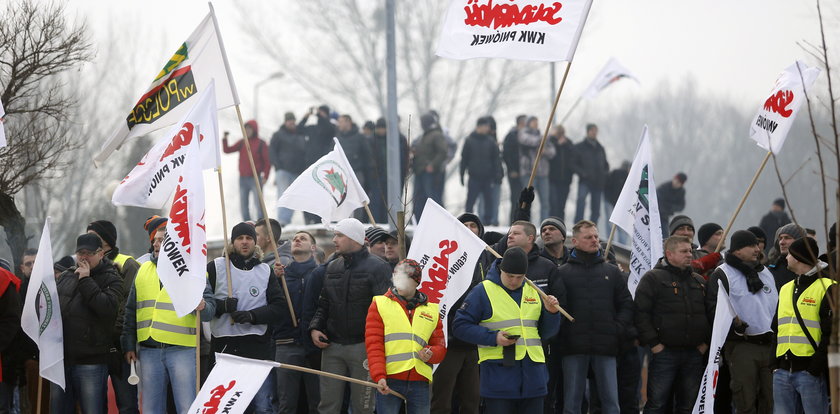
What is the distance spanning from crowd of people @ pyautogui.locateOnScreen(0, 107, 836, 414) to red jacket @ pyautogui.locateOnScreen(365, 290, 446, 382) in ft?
0.06

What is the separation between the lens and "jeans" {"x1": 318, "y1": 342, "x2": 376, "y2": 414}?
1157 cm

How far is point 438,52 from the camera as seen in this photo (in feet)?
39.7

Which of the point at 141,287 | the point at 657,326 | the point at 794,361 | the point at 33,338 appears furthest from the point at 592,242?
the point at 33,338

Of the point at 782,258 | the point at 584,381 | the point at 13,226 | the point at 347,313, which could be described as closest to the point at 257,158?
the point at 13,226

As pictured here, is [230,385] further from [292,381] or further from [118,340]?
[292,381]

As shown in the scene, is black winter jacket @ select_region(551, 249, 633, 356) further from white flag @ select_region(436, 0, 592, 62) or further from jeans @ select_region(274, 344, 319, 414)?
jeans @ select_region(274, 344, 319, 414)

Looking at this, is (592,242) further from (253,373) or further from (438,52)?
(253,373)

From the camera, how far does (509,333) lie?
10.9 m

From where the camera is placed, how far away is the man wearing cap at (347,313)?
37.9 feet

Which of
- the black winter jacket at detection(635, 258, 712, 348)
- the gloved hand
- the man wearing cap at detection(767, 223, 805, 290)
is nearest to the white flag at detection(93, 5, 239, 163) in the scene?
the gloved hand

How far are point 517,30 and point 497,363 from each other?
3.10 m

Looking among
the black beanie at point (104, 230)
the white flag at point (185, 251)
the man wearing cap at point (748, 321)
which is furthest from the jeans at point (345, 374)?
the man wearing cap at point (748, 321)

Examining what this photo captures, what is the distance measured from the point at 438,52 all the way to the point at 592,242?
2217 mm

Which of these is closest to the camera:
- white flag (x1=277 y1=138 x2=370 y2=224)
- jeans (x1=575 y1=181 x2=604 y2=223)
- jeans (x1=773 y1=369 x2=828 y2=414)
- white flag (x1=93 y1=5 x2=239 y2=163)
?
jeans (x1=773 y1=369 x2=828 y2=414)
